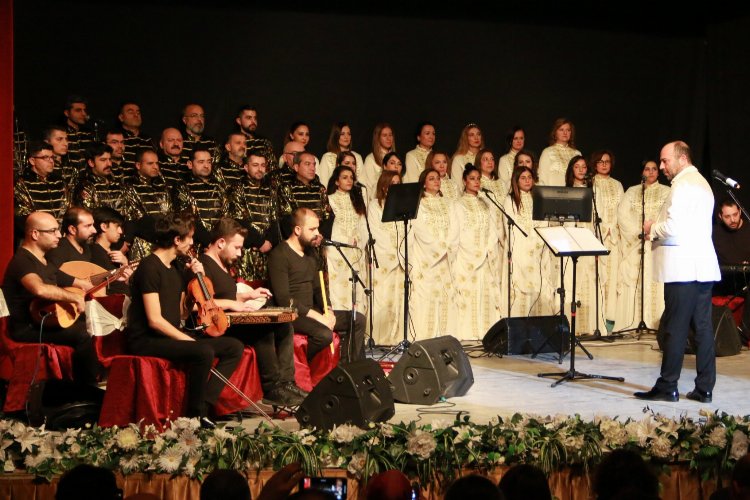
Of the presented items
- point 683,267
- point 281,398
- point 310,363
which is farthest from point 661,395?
point 281,398

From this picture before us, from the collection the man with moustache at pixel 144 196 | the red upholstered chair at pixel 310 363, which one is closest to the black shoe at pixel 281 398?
the red upholstered chair at pixel 310 363

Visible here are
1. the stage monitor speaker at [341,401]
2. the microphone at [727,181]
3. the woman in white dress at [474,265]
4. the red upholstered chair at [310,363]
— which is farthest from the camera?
the woman in white dress at [474,265]

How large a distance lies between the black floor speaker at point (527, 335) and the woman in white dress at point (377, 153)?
2.37 meters

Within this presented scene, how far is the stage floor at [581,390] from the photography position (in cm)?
664

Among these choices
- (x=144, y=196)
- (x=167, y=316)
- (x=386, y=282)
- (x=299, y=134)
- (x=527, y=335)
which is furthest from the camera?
(x=386, y=282)

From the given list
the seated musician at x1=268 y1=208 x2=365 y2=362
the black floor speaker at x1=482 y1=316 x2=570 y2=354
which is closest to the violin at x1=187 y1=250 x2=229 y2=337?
the seated musician at x1=268 y1=208 x2=365 y2=362

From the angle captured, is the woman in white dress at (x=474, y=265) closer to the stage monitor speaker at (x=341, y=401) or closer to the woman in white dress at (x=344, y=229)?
the woman in white dress at (x=344, y=229)

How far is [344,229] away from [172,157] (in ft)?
6.06

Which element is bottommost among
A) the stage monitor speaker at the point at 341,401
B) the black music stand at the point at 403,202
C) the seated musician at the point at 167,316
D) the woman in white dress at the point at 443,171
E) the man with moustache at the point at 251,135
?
the stage monitor speaker at the point at 341,401

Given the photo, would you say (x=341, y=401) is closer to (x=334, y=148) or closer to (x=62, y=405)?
(x=62, y=405)

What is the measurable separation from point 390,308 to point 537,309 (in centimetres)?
176

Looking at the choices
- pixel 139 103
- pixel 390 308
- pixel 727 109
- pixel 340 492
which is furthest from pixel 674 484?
pixel 727 109

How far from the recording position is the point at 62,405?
5.98 m

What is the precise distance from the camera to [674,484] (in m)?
4.80
